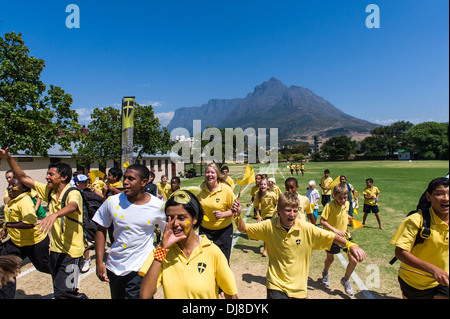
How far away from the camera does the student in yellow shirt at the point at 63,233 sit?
11.4 feet

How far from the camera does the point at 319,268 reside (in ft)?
18.4

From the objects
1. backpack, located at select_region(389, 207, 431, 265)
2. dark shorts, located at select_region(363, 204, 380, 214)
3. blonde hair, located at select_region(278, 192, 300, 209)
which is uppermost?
blonde hair, located at select_region(278, 192, 300, 209)

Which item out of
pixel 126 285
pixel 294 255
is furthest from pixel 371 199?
pixel 126 285

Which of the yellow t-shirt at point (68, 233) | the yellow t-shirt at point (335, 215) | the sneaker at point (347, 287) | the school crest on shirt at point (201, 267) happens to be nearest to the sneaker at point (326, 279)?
the sneaker at point (347, 287)

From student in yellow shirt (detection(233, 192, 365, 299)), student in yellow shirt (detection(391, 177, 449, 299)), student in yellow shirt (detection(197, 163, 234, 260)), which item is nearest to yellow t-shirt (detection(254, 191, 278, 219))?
student in yellow shirt (detection(197, 163, 234, 260))

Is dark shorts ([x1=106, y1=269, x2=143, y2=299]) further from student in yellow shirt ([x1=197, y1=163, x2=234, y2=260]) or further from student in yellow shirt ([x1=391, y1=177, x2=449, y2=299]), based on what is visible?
student in yellow shirt ([x1=391, y1=177, x2=449, y2=299])

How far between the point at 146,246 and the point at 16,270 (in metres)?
1.29

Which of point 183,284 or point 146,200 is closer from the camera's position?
point 183,284

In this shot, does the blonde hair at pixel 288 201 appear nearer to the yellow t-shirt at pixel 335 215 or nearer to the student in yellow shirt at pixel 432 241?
the student in yellow shirt at pixel 432 241

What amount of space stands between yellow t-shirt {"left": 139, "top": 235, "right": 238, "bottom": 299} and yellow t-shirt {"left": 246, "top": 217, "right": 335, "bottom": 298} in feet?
3.59

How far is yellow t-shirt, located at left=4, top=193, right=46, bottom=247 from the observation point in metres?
3.94
